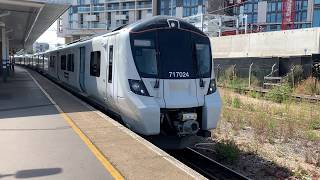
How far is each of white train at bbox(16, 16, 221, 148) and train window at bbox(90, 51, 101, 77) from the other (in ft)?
6.37

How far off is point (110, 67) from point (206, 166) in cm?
335

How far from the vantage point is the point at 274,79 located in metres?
26.4

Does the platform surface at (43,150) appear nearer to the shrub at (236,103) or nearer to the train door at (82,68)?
the train door at (82,68)

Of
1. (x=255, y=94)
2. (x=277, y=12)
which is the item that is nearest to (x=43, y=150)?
(x=255, y=94)

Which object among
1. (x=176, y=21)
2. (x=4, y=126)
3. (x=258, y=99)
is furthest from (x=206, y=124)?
(x=258, y=99)

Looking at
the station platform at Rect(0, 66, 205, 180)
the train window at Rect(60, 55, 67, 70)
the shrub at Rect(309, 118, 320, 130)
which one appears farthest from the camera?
the train window at Rect(60, 55, 67, 70)

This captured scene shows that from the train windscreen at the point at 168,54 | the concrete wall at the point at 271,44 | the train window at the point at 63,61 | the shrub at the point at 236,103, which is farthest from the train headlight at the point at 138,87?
the concrete wall at the point at 271,44

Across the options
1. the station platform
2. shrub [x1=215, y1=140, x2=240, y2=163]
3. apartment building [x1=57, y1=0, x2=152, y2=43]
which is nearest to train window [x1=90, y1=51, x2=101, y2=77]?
the station platform

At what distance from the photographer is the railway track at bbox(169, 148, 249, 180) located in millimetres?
8898

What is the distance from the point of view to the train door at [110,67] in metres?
10.8

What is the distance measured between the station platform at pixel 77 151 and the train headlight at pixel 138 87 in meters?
0.88

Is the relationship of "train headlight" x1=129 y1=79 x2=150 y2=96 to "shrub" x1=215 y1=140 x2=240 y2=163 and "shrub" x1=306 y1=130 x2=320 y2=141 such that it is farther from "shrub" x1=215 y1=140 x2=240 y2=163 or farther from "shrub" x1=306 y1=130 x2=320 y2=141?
"shrub" x1=306 y1=130 x2=320 y2=141

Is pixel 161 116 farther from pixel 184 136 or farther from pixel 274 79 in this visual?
pixel 274 79

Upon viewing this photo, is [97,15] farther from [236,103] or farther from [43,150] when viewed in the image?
[43,150]
